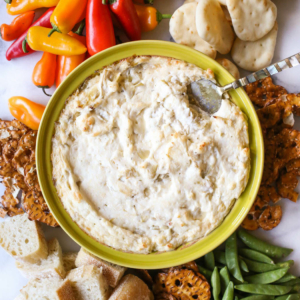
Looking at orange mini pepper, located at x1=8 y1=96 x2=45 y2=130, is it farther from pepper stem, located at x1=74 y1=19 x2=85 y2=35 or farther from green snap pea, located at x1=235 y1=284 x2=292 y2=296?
green snap pea, located at x1=235 y1=284 x2=292 y2=296

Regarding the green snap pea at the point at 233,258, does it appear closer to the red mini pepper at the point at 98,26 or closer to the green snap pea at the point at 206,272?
the green snap pea at the point at 206,272

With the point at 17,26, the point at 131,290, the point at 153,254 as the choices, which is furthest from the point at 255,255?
the point at 17,26

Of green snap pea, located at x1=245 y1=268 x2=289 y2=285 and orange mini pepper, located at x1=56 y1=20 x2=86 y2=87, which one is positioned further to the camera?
orange mini pepper, located at x1=56 y1=20 x2=86 y2=87

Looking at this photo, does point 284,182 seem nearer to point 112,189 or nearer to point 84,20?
point 112,189

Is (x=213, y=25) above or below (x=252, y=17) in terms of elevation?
above

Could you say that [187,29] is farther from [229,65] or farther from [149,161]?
[149,161]

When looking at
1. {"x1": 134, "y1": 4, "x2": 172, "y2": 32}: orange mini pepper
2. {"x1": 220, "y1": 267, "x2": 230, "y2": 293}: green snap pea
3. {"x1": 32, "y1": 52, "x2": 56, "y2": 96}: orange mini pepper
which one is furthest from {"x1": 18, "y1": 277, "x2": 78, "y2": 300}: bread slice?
{"x1": 134, "y1": 4, "x2": 172, "y2": 32}: orange mini pepper

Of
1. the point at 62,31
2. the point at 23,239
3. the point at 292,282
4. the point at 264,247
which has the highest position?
the point at 62,31
